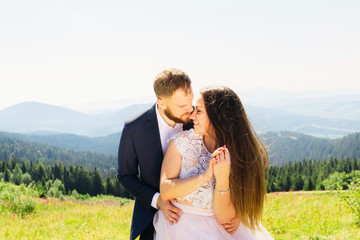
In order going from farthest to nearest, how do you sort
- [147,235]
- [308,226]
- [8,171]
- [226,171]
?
1. [8,171]
2. [308,226]
3. [147,235]
4. [226,171]

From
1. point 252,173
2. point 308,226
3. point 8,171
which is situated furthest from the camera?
point 8,171

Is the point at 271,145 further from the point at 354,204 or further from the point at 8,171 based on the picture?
the point at 8,171

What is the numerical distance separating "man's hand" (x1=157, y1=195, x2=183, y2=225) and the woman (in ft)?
0.06

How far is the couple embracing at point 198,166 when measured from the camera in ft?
11.2

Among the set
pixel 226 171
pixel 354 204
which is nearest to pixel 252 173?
pixel 226 171

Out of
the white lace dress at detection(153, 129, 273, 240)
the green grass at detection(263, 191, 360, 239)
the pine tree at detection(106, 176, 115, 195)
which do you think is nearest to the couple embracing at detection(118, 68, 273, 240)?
the white lace dress at detection(153, 129, 273, 240)

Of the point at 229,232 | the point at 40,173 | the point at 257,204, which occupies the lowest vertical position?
the point at 40,173

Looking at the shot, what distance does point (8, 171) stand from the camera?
3558 inches

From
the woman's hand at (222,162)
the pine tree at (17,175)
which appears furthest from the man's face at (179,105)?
the pine tree at (17,175)

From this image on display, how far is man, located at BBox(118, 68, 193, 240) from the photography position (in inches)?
156

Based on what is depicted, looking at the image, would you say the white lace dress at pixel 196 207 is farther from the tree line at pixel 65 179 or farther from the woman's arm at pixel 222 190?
the tree line at pixel 65 179

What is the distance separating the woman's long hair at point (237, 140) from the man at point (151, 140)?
586 mm

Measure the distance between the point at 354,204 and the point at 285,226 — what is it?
1729mm

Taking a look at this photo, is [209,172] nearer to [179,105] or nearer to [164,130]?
[179,105]
